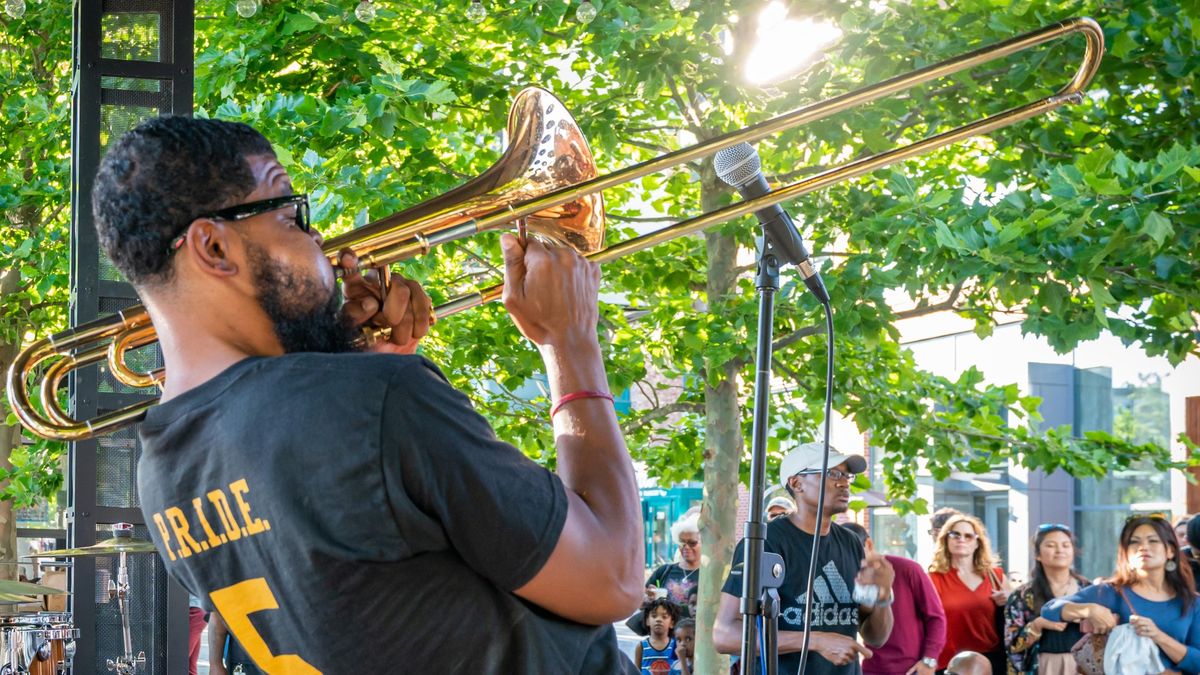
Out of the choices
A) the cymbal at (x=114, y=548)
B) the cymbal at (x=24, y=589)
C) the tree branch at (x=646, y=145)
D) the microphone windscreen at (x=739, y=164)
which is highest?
the tree branch at (x=646, y=145)

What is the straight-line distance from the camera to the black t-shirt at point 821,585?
17.6ft

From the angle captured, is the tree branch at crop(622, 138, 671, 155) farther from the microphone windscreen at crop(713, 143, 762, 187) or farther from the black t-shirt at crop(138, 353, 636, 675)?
the black t-shirt at crop(138, 353, 636, 675)

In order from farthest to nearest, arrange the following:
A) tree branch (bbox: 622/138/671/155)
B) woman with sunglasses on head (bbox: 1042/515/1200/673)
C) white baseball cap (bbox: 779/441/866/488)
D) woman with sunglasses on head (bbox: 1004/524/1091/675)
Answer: tree branch (bbox: 622/138/671/155) < woman with sunglasses on head (bbox: 1004/524/1091/675) < white baseball cap (bbox: 779/441/866/488) < woman with sunglasses on head (bbox: 1042/515/1200/673)

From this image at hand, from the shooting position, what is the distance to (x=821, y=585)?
219 inches

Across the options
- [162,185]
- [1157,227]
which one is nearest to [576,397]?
[162,185]

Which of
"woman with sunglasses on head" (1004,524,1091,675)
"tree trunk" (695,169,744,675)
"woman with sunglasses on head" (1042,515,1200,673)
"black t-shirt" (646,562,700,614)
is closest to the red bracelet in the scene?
"woman with sunglasses on head" (1042,515,1200,673)

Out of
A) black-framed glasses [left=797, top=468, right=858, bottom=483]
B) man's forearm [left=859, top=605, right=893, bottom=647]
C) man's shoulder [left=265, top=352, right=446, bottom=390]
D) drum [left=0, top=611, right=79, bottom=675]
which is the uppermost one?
man's shoulder [left=265, top=352, right=446, bottom=390]

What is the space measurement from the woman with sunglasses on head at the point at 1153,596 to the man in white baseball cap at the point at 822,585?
1100mm

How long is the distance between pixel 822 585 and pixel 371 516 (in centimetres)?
438

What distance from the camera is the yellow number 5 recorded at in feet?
5.16

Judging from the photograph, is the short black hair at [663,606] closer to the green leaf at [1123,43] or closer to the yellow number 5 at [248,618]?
the green leaf at [1123,43]

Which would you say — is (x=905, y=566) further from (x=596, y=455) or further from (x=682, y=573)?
(x=596, y=455)

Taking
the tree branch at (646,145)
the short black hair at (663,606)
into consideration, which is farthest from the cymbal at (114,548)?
the short black hair at (663,606)

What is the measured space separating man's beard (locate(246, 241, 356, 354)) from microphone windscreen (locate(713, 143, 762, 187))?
143 centimetres
